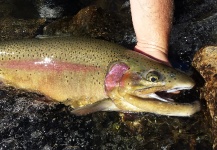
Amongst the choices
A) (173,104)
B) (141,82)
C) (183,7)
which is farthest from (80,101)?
(183,7)

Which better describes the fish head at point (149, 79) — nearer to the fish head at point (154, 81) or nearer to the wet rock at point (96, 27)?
the fish head at point (154, 81)

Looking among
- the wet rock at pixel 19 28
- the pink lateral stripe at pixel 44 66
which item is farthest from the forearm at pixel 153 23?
the wet rock at pixel 19 28

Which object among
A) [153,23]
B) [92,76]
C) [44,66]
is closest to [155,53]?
[153,23]

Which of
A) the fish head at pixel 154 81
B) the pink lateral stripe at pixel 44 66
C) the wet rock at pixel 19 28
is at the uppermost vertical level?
the fish head at pixel 154 81

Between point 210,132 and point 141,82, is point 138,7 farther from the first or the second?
point 210,132

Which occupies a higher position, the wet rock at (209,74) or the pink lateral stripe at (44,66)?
the wet rock at (209,74)

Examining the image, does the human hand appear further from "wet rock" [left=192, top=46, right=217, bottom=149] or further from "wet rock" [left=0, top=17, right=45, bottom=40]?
"wet rock" [left=0, top=17, right=45, bottom=40]

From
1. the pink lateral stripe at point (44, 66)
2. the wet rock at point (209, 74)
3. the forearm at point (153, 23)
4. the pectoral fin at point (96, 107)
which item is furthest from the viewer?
the forearm at point (153, 23)
